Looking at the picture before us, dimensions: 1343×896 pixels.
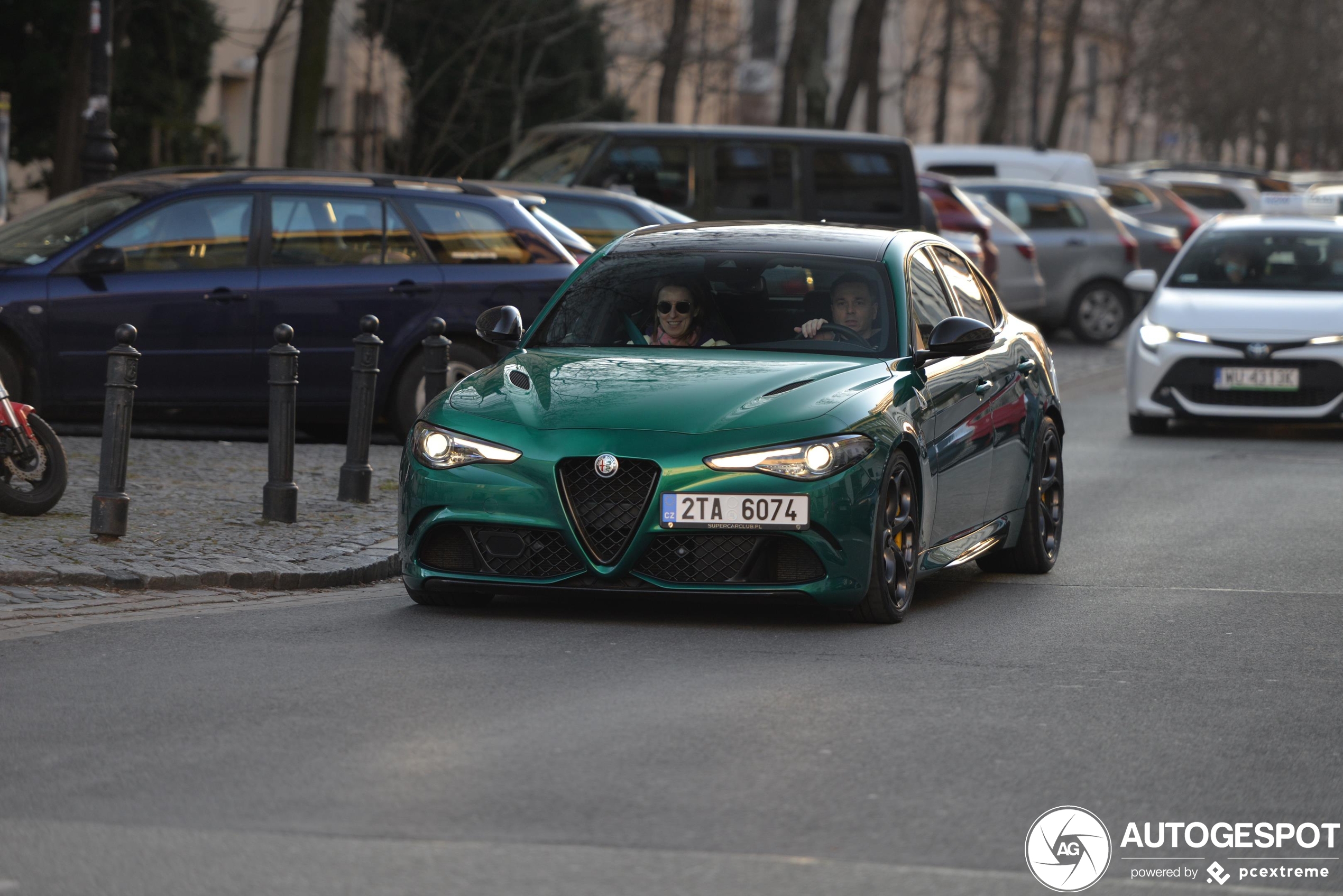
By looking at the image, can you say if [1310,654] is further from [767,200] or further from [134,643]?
[767,200]

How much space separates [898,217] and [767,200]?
4.26 feet

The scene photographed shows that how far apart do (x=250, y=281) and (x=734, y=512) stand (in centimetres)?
692

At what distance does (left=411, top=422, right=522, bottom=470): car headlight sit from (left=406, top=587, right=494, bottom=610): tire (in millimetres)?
530

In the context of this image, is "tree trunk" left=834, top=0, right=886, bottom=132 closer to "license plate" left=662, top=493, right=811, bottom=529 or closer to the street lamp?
the street lamp

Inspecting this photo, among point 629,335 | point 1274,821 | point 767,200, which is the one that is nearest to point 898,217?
point 767,200

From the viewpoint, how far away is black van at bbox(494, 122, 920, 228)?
20516 millimetres

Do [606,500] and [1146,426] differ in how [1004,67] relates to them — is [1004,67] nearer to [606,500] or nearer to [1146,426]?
[1146,426]

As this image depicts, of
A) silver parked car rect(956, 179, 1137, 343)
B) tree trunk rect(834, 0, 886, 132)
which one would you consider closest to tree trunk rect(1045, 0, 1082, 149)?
tree trunk rect(834, 0, 886, 132)

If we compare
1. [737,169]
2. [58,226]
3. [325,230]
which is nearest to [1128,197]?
[737,169]

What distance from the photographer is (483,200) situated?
14.8m

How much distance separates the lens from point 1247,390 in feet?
55.7

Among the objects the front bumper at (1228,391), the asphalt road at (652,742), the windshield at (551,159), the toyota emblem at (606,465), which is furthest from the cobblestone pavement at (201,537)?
the windshield at (551,159)

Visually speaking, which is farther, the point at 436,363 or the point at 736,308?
the point at 436,363

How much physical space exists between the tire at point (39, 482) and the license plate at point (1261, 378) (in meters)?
9.20
